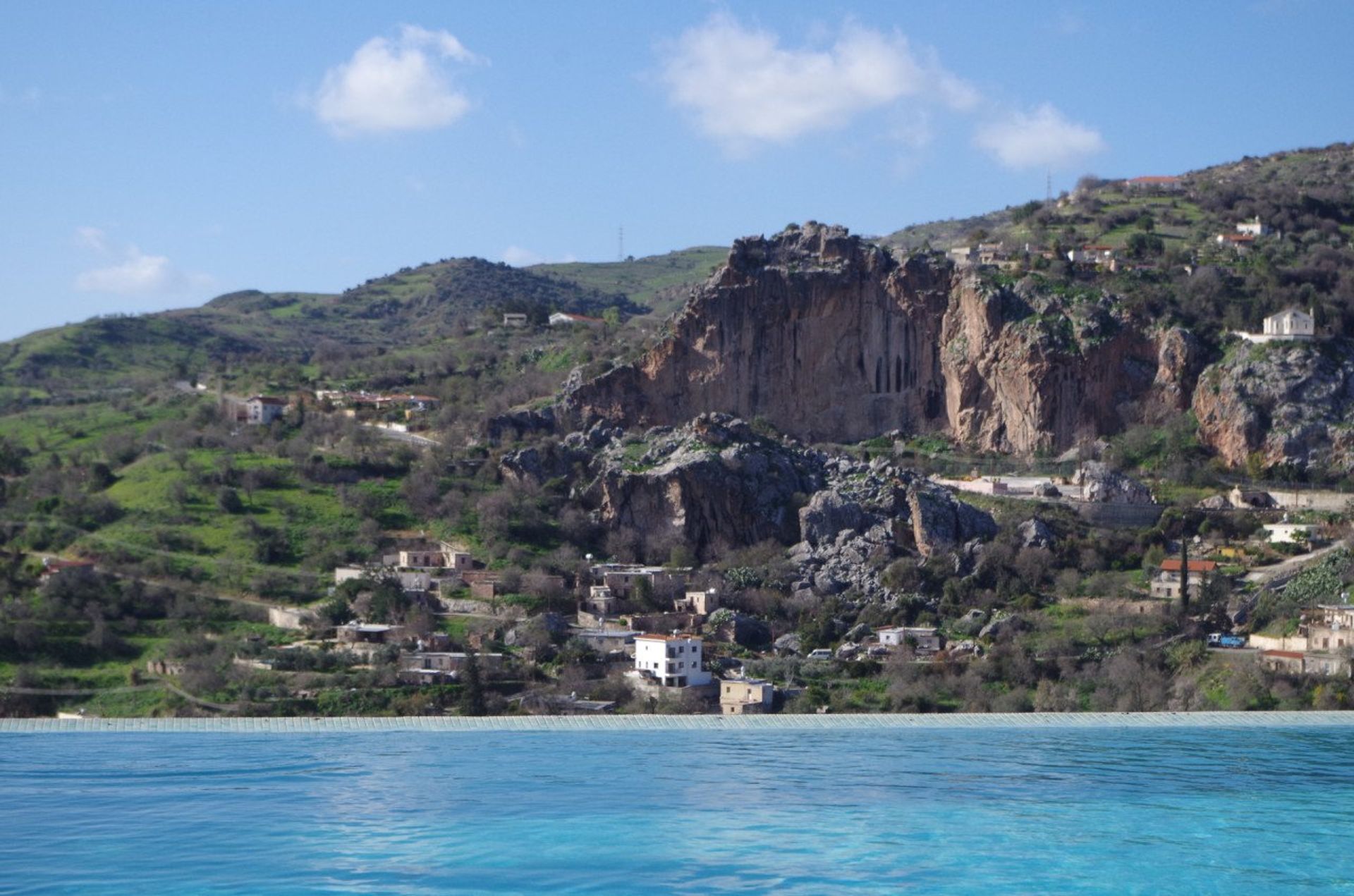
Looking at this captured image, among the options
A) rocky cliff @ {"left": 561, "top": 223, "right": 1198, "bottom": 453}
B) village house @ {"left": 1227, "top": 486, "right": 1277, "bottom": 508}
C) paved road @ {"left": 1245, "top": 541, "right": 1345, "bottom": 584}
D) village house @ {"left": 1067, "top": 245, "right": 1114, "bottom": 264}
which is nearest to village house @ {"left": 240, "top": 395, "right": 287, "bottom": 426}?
rocky cliff @ {"left": 561, "top": 223, "right": 1198, "bottom": 453}

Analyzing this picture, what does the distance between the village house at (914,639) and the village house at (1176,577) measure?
15.7 feet

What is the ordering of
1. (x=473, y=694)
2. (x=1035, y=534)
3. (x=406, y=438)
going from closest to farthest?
1. (x=473, y=694)
2. (x=1035, y=534)
3. (x=406, y=438)

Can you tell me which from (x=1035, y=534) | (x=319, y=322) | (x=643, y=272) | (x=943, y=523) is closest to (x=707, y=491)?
(x=943, y=523)

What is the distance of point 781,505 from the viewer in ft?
138

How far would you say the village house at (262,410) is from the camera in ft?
168

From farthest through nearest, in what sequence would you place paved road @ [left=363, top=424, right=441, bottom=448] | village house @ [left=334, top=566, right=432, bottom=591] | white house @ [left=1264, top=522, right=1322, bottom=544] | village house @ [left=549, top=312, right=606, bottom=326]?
village house @ [left=549, top=312, right=606, bottom=326], paved road @ [left=363, top=424, right=441, bottom=448], white house @ [left=1264, top=522, right=1322, bottom=544], village house @ [left=334, top=566, right=432, bottom=591]

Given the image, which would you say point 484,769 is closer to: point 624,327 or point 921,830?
point 921,830

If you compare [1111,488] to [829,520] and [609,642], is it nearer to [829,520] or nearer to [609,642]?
[829,520]

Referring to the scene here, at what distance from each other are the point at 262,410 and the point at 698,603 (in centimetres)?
1889

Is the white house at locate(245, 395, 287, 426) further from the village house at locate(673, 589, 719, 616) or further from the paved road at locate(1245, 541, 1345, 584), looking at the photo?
the paved road at locate(1245, 541, 1345, 584)

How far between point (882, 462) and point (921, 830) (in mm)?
29013

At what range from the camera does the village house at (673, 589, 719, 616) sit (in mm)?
37062

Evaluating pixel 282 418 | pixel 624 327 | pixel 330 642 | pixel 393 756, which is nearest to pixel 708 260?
pixel 624 327

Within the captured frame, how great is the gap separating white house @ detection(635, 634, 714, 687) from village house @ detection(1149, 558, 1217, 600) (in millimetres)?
9865
